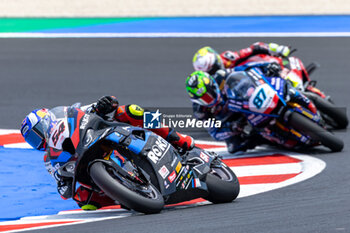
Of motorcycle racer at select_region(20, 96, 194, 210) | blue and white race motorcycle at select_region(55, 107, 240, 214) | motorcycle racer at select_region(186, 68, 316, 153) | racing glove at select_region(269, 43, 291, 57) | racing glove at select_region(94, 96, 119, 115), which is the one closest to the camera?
blue and white race motorcycle at select_region(55, 107, 240, 214)

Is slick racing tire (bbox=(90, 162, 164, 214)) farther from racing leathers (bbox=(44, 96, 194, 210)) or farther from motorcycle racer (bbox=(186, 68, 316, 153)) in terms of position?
motorcycle racer (bbox=(186, 68, 316, 153))

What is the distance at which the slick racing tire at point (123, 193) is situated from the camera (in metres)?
5.70

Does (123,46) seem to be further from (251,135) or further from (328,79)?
(251,135)

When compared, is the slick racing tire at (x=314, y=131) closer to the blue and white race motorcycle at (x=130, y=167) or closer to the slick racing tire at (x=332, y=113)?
the slick racing tire at (x=332, y=113)

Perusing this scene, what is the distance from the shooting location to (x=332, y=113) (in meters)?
10.5

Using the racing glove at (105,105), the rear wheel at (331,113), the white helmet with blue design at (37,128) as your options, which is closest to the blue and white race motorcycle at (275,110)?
the rear wheel at (331,113)

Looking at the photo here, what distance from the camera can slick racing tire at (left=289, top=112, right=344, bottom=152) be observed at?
9.02m

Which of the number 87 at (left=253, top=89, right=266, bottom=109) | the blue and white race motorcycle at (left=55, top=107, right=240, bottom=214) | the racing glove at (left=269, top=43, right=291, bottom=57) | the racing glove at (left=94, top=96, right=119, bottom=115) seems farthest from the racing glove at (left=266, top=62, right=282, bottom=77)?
the racing glove at (left=94, top=96, right=119, bottom=115)

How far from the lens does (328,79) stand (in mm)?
13867

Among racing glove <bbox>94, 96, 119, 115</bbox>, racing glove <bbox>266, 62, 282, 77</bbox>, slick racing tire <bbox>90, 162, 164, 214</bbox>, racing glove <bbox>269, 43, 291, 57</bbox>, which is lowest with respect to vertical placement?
slick racing tire <bbox>90, 162, 164, 214</bbox>

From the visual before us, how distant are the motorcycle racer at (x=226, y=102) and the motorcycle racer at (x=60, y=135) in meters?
2.64

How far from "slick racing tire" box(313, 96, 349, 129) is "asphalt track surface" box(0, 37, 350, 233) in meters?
0.34

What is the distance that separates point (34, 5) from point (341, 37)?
26.6 ft

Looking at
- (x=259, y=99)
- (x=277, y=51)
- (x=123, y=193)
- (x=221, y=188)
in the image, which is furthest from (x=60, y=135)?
(x=277, y=51)
